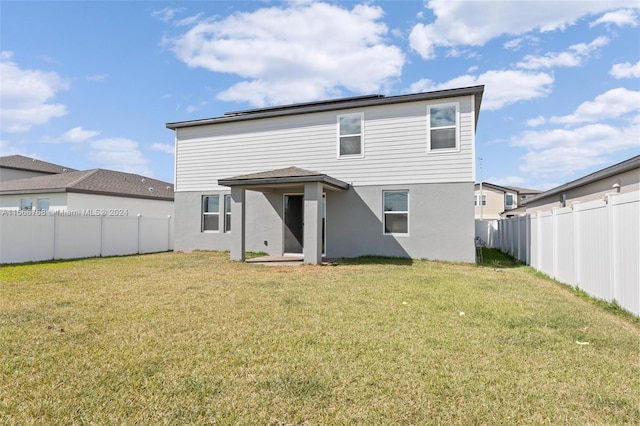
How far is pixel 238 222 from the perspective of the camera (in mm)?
11938

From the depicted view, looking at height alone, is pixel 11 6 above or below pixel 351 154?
above

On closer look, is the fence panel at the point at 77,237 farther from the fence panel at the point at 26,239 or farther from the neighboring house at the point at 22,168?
the neighboring house at the point at 22,168

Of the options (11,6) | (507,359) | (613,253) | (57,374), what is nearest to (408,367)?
(507,359)

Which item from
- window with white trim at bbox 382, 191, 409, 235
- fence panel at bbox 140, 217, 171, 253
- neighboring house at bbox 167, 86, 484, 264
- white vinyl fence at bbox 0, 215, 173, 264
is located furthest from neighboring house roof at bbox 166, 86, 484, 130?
white vinyl fence at bbox 0, 215, 173, 264

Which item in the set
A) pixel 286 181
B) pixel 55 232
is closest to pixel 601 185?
pixel 286 181

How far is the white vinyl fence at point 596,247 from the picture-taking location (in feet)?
16.8

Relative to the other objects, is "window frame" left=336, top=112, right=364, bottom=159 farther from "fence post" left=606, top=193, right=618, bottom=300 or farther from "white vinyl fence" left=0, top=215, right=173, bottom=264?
"white vinyl fence" left=0, top=215, right=173, bottom=264

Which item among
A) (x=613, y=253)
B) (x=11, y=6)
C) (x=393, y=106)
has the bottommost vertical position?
(x=613, y=253)

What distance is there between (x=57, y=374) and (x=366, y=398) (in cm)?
275

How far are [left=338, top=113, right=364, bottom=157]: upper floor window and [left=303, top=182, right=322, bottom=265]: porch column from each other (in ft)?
9.02

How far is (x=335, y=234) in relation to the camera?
13.1 m

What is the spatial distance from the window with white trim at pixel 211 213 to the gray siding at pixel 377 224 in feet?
1.95

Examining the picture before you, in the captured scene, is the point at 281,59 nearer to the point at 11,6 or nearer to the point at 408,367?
the point at 11,6

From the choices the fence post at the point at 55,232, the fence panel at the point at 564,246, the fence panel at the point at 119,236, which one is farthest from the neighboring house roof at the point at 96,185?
the fence panel at the point at 564,246
